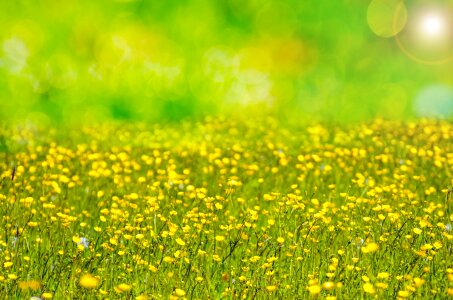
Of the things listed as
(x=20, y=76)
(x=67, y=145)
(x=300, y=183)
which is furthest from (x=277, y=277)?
(x=20, y=76)

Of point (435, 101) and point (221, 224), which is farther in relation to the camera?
point (435, 101)

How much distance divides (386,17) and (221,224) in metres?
→ 7.82

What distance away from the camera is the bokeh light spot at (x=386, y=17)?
1113cm

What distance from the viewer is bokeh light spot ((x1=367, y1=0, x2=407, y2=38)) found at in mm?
11133

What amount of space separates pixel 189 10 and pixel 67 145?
3646mm

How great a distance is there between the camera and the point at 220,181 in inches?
223

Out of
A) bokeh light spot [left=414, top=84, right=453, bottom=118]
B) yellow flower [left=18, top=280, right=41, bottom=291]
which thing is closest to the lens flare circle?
bokeh light spot [left=414, top=84, right=453, bottom=118]

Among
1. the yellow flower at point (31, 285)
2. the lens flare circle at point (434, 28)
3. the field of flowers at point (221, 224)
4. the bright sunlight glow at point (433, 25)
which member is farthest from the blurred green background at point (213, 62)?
the yellow flower at point (31, 285)

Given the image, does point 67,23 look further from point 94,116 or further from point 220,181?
point 220,181

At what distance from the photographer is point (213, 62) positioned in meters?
9.88

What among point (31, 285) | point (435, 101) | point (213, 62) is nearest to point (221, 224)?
point (31, 285)

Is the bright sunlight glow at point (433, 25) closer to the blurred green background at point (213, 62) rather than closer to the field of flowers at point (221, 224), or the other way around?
the blurred green background at point (213, 62)

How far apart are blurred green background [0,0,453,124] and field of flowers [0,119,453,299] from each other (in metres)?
1.07

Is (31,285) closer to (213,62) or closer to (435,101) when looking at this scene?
(213,62)
